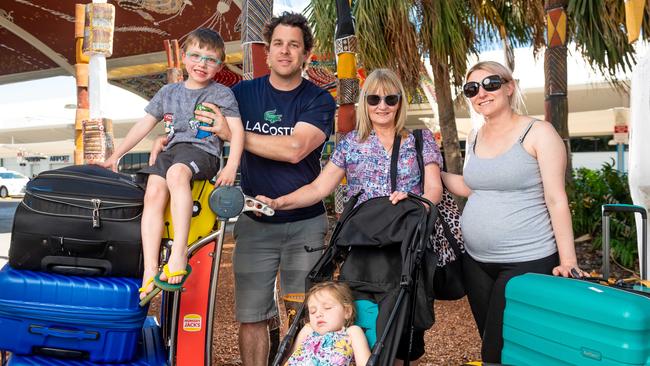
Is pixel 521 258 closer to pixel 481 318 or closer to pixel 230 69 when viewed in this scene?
pixel 481 318

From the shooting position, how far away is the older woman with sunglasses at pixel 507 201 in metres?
2.40

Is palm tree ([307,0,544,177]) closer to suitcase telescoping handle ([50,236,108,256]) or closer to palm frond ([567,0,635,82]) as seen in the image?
palm frond ([567,0,635,82])

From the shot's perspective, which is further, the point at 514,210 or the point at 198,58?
the point at 198,58

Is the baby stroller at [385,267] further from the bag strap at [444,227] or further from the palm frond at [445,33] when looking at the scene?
the palm frond at [445,33]

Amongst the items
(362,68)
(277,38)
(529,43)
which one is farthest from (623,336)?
(529,43)

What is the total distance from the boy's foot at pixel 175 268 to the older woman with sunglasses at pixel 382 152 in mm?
485

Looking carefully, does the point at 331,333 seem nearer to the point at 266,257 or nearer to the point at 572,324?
the point at 266,257

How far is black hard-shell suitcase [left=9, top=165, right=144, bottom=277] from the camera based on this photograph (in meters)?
2.51

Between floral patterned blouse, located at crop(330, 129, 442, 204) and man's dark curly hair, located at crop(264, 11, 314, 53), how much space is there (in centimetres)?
63

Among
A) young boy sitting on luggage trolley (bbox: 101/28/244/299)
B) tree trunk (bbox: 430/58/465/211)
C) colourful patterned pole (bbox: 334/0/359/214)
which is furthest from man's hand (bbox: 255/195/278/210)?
tree trunk (bbox: 430/58/465/211)

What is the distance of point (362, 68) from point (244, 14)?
→ 5162mm

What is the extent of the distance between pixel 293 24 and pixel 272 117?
480mm

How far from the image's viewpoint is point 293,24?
2992mm

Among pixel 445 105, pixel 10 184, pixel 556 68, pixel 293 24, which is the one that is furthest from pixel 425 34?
pixel 10 184
